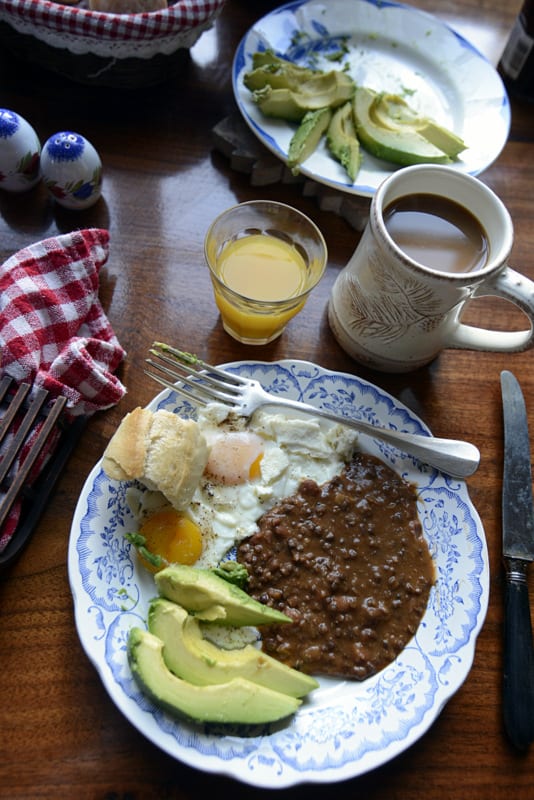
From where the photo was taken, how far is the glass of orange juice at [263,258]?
173 cm

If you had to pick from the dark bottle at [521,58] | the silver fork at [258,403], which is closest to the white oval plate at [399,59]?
the dark bottle at [521,58]

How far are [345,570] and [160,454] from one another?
548mm

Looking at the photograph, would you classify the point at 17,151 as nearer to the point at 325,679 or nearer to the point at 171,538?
the point at 171,538

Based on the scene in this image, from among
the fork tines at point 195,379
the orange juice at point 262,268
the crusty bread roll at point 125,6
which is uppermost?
the crusty bread roll at point 125,6

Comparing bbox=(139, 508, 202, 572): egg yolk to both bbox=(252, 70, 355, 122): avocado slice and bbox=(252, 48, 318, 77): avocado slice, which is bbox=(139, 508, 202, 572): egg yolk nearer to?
bbox=(252, 70, 355, 122): avocado slice

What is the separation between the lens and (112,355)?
1691 millimetres

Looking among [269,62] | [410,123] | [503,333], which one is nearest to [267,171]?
[269,62]

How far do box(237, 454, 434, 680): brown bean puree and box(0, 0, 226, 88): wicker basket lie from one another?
1.41 metres

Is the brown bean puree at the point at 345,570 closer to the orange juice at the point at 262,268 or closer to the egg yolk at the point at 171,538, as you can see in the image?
the egg yolk at the point at 171,538

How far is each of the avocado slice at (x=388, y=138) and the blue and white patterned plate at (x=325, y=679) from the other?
0.79m

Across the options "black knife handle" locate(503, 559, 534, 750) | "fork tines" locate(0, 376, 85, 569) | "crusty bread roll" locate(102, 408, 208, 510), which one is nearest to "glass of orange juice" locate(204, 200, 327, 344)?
"crusty bread roll" locate(102, 408, 208, 510)

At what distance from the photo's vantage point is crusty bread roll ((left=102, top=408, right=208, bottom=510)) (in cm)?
143

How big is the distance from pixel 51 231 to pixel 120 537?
1000 millimetres

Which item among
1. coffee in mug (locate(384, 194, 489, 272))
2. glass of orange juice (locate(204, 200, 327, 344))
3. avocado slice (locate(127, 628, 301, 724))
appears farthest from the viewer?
glass of orange juice (locate(204, 200, 327, 344))
